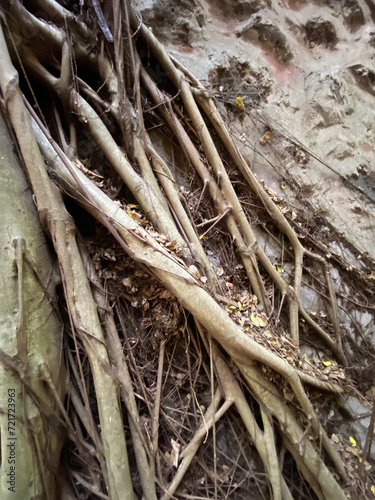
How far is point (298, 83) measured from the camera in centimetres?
369

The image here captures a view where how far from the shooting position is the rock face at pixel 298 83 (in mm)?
3180

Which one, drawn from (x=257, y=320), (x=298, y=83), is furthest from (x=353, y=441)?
(x=298, y=83)

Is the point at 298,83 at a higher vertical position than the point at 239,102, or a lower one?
higher

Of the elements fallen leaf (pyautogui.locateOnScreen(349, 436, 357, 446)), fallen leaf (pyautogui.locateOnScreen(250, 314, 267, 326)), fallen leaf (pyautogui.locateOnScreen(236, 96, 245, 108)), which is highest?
fallen leaf (pyautogui.locateOnScreen(236, 96, 245, 108))

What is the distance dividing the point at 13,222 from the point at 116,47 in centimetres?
152

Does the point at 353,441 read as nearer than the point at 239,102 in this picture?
Yes

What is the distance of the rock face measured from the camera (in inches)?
125

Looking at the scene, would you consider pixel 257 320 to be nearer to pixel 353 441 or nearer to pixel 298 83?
pixel 353 441

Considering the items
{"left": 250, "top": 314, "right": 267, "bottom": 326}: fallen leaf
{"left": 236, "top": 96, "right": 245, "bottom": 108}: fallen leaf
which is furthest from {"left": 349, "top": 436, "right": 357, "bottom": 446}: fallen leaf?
Answer: {"left": 236, "top": 96, "right": 245, "bottom": 108}: fallen leaf

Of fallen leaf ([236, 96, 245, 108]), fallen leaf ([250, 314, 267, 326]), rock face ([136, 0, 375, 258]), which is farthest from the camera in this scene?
fallen leaf ([236, 96, 245, 108])

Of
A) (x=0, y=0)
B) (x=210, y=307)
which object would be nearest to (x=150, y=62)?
(x=0, y=0)

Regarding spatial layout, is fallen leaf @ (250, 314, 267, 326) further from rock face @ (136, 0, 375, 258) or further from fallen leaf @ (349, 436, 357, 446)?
rock face @ (136, 0, 375, 258)

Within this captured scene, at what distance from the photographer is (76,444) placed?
151 cm

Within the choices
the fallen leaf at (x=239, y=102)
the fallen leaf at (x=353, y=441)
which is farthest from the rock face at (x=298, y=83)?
the fallen leaf at (x=353, y=441)
